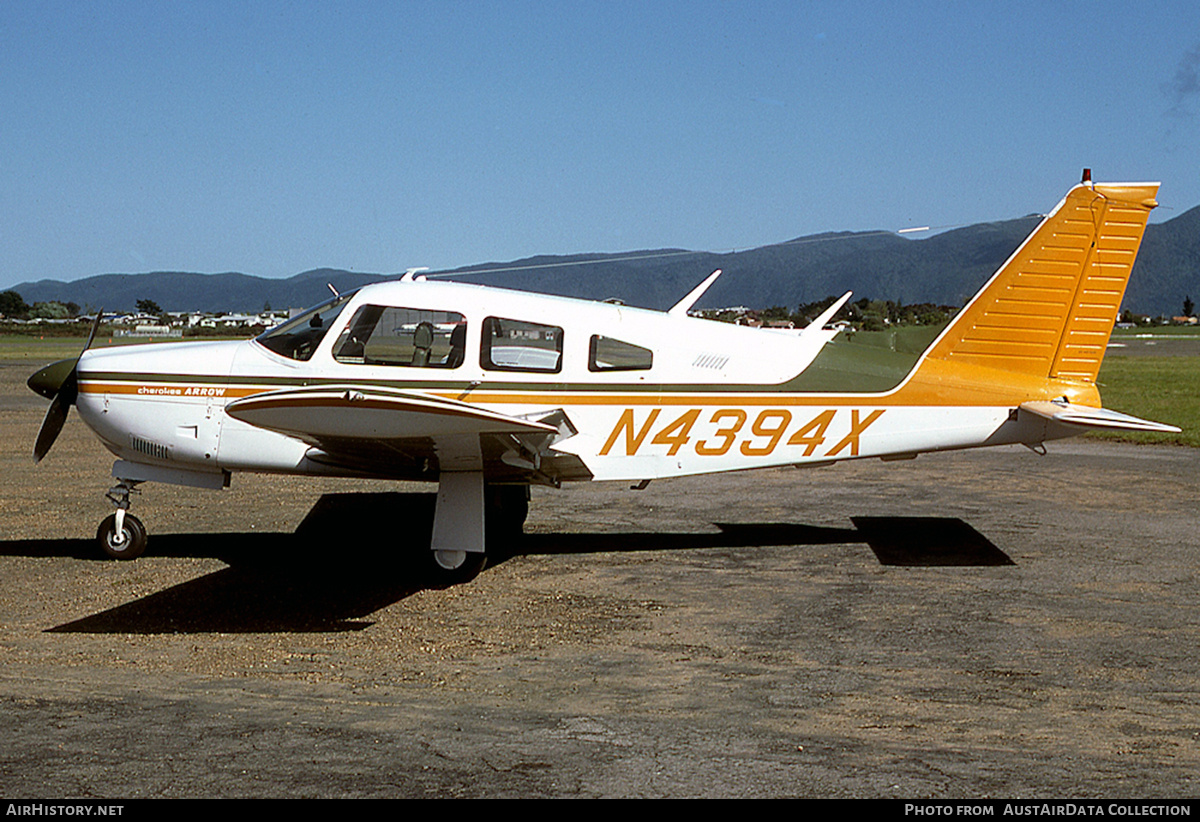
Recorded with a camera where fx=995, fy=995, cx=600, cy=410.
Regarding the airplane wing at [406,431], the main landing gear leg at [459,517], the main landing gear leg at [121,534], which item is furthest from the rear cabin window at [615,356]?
the main landing gear leg at [121,534]

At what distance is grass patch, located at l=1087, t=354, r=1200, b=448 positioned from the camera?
56.4 ft

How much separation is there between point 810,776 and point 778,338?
4.76 m

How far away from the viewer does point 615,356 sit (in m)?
7.96

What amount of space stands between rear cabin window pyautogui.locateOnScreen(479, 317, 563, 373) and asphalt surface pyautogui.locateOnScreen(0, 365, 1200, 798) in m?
1.69

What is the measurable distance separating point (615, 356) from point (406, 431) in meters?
2.23

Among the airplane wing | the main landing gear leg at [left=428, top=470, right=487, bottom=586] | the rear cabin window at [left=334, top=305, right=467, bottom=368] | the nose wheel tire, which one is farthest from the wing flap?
the nose wheel tire

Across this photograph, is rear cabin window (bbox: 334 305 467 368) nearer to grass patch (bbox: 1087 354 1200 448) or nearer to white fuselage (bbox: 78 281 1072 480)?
white fuselage (bbox: 78 281 1072 480)

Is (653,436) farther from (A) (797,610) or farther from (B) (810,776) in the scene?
(B) (810,776)

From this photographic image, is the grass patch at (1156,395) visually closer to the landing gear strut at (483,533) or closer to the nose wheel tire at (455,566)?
the landing gear strut at (483,533)

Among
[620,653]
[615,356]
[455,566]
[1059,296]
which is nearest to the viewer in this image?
[620,653]

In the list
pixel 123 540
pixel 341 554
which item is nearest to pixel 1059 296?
pixel 341 554

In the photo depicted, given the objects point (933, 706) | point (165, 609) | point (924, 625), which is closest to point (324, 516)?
point (165, 609)

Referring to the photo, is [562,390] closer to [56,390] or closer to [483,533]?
[483,533]
